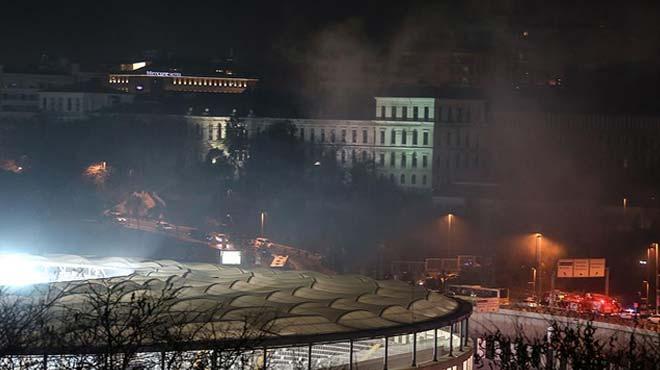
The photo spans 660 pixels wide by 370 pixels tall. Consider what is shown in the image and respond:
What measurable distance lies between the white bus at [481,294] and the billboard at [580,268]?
1812 mm

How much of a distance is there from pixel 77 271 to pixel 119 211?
26.1m

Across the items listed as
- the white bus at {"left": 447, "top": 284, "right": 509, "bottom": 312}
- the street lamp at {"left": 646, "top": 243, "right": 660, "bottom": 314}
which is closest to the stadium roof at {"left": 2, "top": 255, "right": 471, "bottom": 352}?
the white bus at {"left": 447, "top": 284, "right": 509, "bottom": 312}

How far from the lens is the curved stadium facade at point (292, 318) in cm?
2788

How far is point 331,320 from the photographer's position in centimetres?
3119

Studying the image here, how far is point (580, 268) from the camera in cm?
4816

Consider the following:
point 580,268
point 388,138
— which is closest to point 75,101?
point 388,138

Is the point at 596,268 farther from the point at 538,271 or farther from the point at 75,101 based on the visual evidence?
the point at 75,101

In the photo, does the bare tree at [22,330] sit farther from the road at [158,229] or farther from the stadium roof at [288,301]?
the road at [158,229]

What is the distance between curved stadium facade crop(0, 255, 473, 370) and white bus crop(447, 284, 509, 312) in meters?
5.92

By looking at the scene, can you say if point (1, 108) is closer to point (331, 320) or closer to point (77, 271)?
point (77, 271)

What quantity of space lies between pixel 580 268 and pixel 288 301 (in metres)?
16.1

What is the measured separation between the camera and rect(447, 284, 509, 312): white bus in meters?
43.4

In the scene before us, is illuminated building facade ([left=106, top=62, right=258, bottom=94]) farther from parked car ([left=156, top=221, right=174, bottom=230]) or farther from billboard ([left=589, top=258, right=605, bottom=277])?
billboard ([left=589, top=258, right=605, bottom=277])

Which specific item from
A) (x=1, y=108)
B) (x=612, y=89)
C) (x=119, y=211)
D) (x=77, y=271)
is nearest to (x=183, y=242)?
(x=119, y=211)
